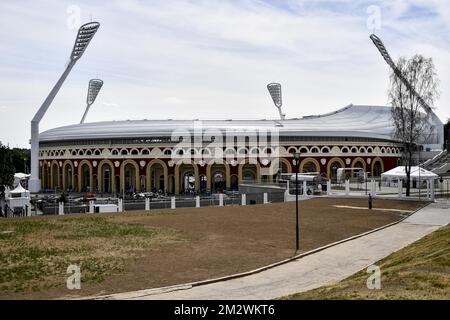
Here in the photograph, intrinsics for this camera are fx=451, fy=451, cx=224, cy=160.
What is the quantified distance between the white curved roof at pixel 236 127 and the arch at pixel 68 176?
4462 millimetres

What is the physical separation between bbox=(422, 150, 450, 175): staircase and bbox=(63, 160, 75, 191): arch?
186 feet

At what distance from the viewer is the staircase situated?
206 feet

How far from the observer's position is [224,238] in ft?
80.3

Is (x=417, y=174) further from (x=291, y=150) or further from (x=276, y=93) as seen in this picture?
(x=276, y=93)

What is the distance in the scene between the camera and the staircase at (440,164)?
206 feet

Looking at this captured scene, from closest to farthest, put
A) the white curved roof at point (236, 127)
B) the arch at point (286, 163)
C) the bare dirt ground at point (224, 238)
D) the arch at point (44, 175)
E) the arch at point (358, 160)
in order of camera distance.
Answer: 1. the bare dirt ground at point (224, 238)
2. the arch at point (286, 163)
3. the white curved roof at point (236, 127)
4. the arch at point (358, 160)
5. the arch at point (44, 175)

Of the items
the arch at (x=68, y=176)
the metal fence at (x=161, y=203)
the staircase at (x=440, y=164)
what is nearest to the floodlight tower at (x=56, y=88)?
the arch at (x=68, y=176)

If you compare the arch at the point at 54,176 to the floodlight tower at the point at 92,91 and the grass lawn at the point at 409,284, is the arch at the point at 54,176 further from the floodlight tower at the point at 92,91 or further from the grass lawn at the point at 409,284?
the grass lawn at the point at 409,284

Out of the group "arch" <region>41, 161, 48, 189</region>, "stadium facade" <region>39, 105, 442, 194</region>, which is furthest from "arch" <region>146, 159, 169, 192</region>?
"arch" <region>41, 161, 48, 189</region>

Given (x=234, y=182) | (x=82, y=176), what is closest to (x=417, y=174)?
(x=234, y=182)

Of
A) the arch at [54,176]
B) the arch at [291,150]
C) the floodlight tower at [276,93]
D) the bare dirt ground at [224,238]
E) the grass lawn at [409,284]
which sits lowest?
the bare dirt ground at [224,238]

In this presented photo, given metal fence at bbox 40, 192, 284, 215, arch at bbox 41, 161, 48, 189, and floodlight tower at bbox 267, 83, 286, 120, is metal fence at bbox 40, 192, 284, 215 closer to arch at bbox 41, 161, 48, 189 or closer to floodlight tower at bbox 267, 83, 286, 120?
arch at bbox 41, 161, 48, 189

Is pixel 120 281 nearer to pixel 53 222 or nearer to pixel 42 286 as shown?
pixel 42 286

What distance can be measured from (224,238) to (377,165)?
5858 centimetres
